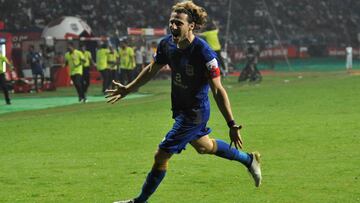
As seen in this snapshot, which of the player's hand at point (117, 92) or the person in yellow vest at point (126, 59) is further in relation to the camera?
the person in yellow vest at point (126, 59)

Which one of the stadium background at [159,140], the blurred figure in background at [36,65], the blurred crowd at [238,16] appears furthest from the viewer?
the blurred crowd at [238,16]

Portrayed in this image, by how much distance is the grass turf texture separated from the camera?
37.8 ft

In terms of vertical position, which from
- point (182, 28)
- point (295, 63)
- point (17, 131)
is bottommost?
point (295, 63)

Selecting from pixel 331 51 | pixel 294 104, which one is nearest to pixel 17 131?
pixel 294 104

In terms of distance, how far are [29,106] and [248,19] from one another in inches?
1489

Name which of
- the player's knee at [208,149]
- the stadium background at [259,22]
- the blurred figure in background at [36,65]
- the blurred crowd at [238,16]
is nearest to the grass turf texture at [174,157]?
the player's knee at [208,149]

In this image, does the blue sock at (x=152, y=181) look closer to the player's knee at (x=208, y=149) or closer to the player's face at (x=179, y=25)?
the player's knee at (x=208, y=149)

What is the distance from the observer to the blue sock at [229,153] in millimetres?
10773

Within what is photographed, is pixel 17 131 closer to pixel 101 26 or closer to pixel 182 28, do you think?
pixel 182 28

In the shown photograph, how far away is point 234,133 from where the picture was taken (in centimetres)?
1004

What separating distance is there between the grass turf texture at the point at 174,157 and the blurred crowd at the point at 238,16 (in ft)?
94.9

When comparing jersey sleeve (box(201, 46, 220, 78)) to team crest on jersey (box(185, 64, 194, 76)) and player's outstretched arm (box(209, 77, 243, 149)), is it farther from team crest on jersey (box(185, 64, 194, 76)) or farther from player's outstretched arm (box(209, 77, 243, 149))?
team crest on jersey (box(185, 64, 194, 76))

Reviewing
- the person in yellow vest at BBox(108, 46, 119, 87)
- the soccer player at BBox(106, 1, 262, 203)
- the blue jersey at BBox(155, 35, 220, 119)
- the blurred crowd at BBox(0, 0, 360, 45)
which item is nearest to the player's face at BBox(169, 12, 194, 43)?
the soccer player at BBox(106, 1, 262, 203)

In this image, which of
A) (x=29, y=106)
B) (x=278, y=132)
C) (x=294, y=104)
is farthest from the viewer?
(x=29, y=106)
